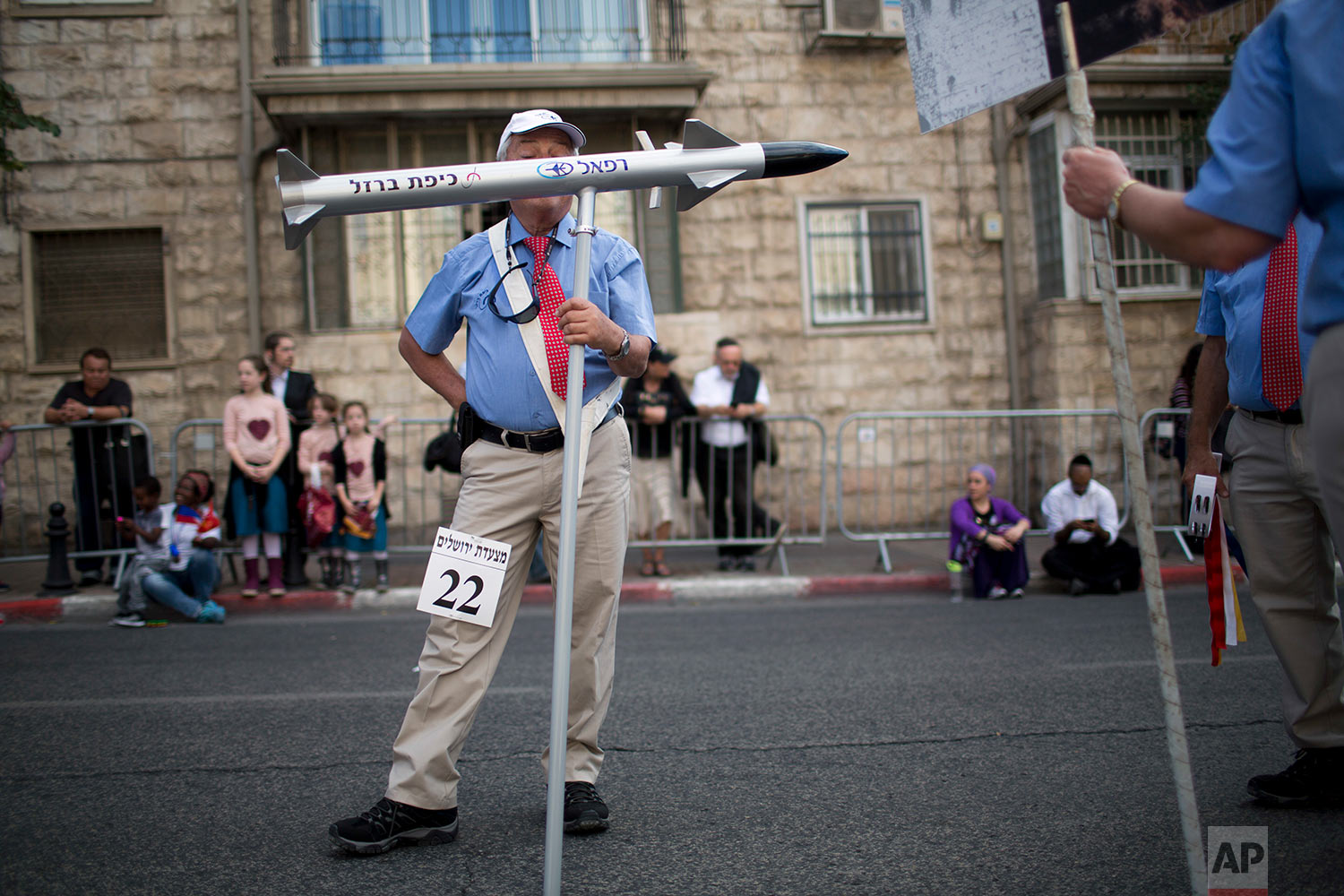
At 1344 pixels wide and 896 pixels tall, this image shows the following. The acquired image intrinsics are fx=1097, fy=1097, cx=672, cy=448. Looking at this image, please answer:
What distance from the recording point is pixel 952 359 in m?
13.4

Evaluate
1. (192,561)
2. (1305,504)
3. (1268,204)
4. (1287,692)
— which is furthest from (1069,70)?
(192,561)

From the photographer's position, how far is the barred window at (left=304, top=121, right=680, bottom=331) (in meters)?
12.5

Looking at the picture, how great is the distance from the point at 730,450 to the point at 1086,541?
3.12 m

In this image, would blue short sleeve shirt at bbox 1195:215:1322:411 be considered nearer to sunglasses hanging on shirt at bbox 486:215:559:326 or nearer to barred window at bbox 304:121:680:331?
sunglasses hanging on shirt at bbox 486:215:559:326

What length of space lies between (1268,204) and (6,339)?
1315cm

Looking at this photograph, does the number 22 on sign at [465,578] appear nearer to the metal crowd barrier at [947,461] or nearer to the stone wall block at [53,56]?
the metal crowd barrier at [947,461]

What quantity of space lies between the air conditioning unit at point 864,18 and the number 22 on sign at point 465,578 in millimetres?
10862

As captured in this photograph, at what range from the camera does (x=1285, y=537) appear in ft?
11.8

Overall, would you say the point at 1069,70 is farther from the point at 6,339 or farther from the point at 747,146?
the point at 6,339

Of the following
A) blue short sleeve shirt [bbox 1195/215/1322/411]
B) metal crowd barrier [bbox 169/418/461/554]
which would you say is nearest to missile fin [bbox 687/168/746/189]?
blue short sleeve shirt [bbox 1195/215/1322/411]

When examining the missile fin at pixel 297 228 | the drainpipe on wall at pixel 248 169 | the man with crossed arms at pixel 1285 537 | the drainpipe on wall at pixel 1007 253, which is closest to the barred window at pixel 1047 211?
the drainpipe on wall at pixel 1007 253

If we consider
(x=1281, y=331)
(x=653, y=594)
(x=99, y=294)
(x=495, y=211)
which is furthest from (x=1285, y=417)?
(x=99, y=294)

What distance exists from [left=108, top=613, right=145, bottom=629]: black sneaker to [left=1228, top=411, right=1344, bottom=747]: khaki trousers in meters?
7.28

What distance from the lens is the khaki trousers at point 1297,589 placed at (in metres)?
3.57
